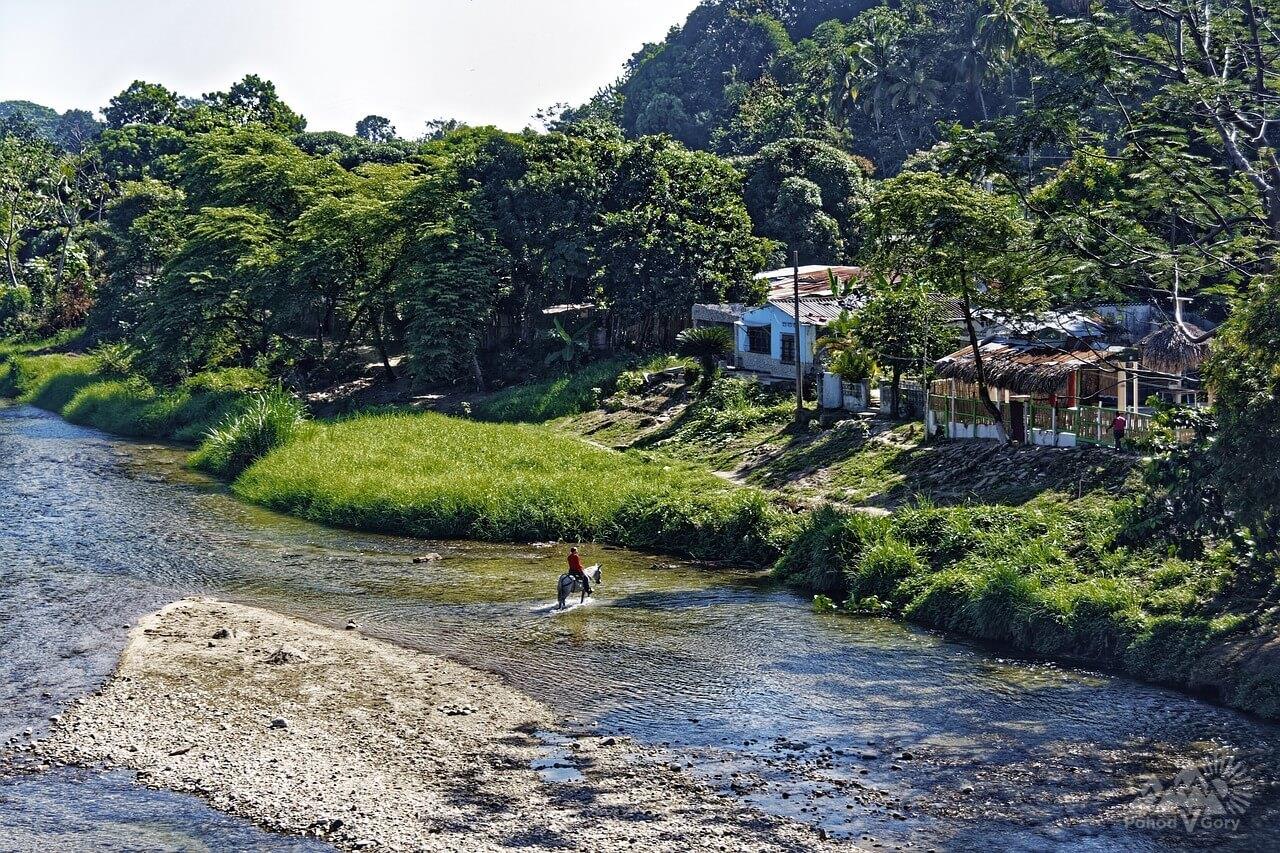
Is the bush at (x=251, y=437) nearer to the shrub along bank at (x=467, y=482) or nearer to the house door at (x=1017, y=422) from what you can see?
the shrub along bank at (x=467, y=482)

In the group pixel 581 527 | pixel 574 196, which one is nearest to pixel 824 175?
pixel 574 196

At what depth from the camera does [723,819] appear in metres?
18.0

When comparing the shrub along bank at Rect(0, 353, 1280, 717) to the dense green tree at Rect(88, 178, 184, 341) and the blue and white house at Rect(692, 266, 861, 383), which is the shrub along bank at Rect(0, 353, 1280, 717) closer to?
the blue and white house at Rect(692, 266, 861, 383)

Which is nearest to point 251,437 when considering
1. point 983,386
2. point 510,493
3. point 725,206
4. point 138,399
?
point 510,493

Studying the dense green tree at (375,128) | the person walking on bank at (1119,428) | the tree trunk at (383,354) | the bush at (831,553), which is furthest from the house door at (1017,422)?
the dense green tree at (375,128)

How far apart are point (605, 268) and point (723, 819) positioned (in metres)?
42.0

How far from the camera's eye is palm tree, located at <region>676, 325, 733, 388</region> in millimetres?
50500

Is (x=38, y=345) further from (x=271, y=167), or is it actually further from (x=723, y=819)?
(x=723, y=819)

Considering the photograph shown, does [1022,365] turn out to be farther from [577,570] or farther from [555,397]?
[555,397]

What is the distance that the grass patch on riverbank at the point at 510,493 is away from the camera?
34.9 m

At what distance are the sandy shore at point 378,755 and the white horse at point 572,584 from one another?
4432 millimetres

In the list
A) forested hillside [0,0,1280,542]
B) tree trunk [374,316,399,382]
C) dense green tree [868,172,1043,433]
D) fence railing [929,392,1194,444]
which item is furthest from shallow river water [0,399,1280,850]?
tree trunk [374,316,399,382]

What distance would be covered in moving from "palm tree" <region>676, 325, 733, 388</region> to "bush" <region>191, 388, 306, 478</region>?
16.7 metres

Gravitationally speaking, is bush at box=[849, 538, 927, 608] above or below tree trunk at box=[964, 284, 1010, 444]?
below
